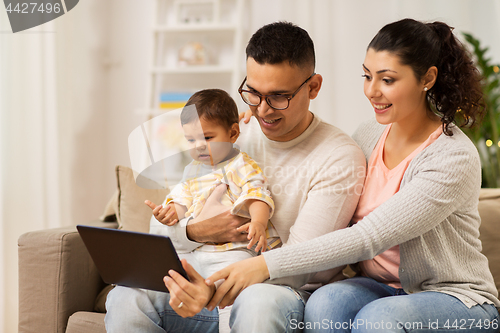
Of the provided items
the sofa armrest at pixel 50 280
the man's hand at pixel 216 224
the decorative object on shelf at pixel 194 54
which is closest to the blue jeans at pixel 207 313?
the man's hand at pixel 216 224

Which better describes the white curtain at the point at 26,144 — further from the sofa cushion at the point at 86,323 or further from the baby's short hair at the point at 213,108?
the baby's short hair at the point at 213,108

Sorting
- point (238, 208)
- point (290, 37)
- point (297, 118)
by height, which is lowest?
point (238, 208)

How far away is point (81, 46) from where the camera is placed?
8.52 feet

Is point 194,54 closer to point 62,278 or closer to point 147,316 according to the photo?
point 62,278

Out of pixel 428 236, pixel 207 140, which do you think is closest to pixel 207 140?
pixel 207 140

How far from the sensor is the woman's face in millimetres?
1018

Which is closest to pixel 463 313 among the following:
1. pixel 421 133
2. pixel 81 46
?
pixel 421 133

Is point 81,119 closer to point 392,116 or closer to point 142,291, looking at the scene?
point 142,291

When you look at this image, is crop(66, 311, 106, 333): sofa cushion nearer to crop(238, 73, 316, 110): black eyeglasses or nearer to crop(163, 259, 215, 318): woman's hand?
crop(163, 259, 215, 318): woman's hand

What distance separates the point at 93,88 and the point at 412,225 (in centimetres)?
230

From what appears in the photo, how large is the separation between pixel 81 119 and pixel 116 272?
1822mm

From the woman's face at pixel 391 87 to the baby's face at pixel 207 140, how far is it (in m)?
0.41

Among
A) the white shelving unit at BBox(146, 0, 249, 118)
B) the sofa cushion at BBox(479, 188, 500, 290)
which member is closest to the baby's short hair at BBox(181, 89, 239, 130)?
the sofa cushion at BBox(479, 188, 500, 290)

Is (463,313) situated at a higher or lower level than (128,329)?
higher
